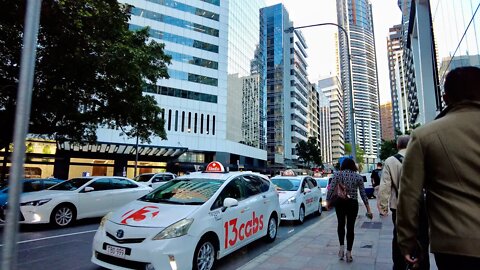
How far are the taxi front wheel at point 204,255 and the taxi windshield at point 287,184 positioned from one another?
6.61 metres

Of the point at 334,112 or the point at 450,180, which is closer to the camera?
the point at 450,180

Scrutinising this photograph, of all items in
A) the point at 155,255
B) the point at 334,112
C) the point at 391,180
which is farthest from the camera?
the point at 334,112

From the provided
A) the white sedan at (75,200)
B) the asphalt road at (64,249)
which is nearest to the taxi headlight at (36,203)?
the white sedan at (75,200)

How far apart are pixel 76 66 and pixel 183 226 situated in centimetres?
845

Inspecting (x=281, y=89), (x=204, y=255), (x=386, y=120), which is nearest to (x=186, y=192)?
(x=204, y=255)

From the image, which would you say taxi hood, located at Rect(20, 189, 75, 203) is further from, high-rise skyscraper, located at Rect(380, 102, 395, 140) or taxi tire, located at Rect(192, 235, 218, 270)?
high-rise skyscraper, located at Rect(380, 102, 395, 140)

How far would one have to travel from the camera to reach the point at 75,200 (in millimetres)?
9852

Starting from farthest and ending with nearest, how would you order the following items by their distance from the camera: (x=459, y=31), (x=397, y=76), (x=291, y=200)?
(x=397, y=76) < (x=459, y=31) < (x=291, y=200)

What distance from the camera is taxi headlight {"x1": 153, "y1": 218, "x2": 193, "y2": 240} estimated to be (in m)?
4.73

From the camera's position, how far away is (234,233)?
19.9ft

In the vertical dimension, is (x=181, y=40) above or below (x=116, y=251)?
above

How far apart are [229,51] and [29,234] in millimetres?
52161

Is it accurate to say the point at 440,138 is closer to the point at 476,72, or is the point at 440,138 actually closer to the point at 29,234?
the point at 476,72

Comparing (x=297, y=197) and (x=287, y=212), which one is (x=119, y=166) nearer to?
(x=297, y=197)
